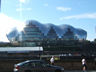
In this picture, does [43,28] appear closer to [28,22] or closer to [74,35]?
[28,22]

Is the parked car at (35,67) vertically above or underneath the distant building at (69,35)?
above

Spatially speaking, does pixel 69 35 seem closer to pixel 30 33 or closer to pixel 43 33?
pixel 43 33

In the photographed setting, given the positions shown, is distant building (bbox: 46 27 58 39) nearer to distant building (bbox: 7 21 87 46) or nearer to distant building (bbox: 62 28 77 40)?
distant building (bbox: 7 21 87 46)

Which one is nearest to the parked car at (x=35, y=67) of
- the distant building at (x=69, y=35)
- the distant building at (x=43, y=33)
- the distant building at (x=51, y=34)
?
the distant building at (x=43, y=33)

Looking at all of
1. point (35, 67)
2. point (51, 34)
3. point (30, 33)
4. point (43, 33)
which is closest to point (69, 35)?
point (51, 34)

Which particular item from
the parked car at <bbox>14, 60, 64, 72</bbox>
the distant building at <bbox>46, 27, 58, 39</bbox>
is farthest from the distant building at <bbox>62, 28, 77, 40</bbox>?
the parked car at <bbox>14, 60, 64, 72</bbox>

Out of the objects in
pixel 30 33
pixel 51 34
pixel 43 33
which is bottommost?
pixel 51 34

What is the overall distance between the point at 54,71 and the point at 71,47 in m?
95.7

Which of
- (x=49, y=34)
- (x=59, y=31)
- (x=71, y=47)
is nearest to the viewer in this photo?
(x=71, y=47)

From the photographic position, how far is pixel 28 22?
166 meters

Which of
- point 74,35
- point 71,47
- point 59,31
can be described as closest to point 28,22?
point 59,31

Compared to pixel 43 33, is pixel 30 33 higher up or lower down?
higher up

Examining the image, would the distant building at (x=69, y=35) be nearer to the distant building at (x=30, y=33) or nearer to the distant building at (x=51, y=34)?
the distant building at (x=51, y=34)

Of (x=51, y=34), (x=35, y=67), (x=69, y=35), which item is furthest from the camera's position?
(x=69, y=35)
